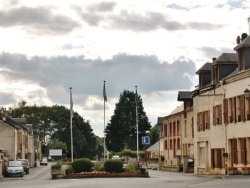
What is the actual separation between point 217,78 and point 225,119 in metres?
4.35

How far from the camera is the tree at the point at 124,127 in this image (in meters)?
154

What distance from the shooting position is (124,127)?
155m

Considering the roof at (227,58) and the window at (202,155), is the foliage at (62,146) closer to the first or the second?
the window at (202,155)

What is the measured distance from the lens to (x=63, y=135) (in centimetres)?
15175

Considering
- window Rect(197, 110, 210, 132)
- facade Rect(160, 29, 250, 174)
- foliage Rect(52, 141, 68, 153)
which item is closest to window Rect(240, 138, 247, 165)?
facade Rect(160, 29, 250, 174)

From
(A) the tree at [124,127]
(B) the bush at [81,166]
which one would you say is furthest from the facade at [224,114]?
(A) the tree at [124,127]

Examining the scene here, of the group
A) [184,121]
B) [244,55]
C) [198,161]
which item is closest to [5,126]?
[184,121]

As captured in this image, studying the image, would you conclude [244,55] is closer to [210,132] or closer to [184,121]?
[210,132]

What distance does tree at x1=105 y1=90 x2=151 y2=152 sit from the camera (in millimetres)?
153500

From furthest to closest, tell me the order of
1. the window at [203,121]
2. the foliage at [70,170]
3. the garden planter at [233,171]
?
the window at [203,121] → the foliage at [70,170] → the garden planter at [233,171]

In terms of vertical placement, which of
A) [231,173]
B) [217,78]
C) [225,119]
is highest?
[217,78]

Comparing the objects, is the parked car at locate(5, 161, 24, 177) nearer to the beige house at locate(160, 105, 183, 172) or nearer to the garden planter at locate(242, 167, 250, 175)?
the beige house at locate(160, 105, 183, 172)

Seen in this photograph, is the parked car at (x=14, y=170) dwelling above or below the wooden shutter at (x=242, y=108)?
below

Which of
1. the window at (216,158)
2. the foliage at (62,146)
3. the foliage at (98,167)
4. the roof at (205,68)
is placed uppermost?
the roof at (205,68)
